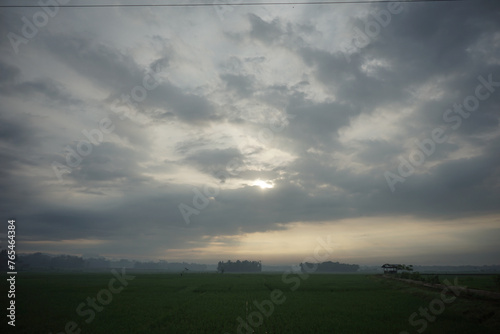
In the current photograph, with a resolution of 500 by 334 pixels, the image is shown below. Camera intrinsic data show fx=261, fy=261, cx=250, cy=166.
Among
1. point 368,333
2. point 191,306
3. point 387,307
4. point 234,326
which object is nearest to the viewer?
point 368,333

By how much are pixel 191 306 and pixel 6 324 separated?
15.6 m

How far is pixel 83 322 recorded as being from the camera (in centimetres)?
2206

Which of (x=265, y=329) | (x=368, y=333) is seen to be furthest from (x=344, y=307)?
(x=265, y=329)

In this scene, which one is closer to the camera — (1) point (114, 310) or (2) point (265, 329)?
(2) point (265, 329)

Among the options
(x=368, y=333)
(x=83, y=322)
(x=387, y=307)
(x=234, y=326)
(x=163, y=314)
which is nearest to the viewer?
(x=368, y=333)

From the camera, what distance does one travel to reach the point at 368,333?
18.1 meters

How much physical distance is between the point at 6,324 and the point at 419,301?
39.5m

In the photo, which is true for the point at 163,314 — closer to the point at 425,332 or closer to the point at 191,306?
the point at 191,306

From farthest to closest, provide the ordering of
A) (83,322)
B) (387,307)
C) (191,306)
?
1. (191,306)
2. (387,307)
3. (83,322)

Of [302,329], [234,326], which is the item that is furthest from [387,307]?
→ [234,326]

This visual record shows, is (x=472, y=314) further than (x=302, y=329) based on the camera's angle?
Yes

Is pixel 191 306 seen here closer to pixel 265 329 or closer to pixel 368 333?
pixel 265 329

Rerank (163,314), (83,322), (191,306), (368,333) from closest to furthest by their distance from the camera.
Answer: (368,333) → (83,322) → (163,314) → (191,306)

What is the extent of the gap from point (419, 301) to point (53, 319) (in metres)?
37.1
